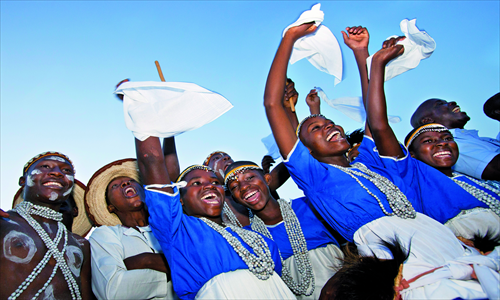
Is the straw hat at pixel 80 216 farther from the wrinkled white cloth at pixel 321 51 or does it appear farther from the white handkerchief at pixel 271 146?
the wrinkled white cloth at pixel 321 51

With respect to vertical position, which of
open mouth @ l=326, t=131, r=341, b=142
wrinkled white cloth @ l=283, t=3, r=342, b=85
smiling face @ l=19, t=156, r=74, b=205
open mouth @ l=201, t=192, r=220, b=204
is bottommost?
open mouth @ l=201, t=192, r=220, b=204

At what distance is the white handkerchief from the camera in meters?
5.37

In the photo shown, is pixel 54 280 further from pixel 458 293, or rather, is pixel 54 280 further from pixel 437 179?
pixel 437 179

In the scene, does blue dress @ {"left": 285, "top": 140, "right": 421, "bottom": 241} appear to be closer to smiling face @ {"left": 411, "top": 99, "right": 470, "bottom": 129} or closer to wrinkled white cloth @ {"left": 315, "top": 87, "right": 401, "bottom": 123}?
wrinkled white cloth @ {"left": 315, "top": 87, "right": 401, "bottom": 123}

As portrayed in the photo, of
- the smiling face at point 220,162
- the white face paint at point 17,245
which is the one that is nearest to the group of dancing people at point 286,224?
the white face paint at point 17,245

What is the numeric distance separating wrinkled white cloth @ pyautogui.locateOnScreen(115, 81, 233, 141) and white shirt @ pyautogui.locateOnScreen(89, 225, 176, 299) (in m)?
1.51

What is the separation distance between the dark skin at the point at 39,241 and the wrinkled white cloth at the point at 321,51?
300 cm

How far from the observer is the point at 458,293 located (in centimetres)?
243

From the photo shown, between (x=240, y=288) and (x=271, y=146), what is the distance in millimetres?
2790

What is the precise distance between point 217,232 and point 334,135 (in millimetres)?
1690

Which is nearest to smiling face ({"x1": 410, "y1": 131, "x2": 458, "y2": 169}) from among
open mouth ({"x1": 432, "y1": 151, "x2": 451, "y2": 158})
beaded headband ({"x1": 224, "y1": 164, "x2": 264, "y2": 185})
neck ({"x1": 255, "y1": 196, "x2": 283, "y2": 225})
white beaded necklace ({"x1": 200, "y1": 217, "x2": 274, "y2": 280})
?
open mouth ({"x1": 432, "y1": 151, "x2": 451, "y2": 158})

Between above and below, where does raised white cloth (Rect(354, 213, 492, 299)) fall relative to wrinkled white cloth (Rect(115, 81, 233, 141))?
below

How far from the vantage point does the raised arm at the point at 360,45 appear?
4465 mm

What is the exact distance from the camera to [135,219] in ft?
15.6
